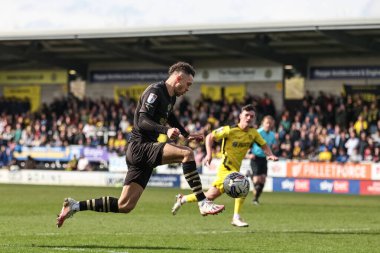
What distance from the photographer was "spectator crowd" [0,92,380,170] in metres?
35.8

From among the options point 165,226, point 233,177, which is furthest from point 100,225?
point 233,177

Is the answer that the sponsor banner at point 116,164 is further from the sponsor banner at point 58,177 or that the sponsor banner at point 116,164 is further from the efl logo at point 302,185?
the efl logo at point 302,185

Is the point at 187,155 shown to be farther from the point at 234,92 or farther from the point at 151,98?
the point at 234,92

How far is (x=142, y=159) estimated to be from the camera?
39.1ft

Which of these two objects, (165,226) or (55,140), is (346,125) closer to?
(55,140)

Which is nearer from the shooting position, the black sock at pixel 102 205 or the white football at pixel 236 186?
the black sock at pixel 102 205

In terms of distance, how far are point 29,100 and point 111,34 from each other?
11.3 meters

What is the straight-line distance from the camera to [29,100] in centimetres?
5044

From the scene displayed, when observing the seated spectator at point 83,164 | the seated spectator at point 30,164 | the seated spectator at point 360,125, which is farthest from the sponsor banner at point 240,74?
the seated spectator at point 30,164

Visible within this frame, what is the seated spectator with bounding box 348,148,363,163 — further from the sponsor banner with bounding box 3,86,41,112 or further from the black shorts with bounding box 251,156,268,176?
the sponsor banner with bounding box 3,86,41,112

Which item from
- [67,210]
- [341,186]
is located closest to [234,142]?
[67,210]

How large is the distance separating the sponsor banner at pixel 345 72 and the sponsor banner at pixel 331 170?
7923mm

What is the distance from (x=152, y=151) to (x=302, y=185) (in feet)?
77.5

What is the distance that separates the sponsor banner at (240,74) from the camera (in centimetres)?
4366
